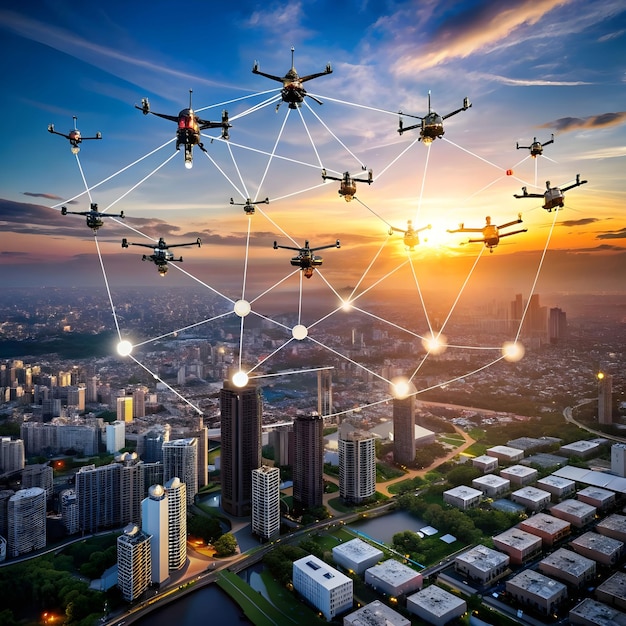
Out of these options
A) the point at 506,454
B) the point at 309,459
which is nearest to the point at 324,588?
the point at 309,459

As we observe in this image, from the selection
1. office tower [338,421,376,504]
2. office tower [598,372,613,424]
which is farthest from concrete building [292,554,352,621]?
office tower [598,372,613,424]

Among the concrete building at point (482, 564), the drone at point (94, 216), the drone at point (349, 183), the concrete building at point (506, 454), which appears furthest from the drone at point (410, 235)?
the concrete building at point (506, 454)

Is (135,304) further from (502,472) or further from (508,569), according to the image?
(502,472)

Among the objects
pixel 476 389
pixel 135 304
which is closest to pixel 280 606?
pixel 135 304

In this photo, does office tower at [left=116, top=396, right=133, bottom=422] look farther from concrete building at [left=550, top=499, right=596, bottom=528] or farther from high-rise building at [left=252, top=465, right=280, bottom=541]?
concrete building at [left=550, top=499, right=596, bottom=528]

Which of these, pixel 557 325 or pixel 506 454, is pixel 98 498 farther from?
pixel 557 325

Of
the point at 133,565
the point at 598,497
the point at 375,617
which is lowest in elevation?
the point at 598,497
